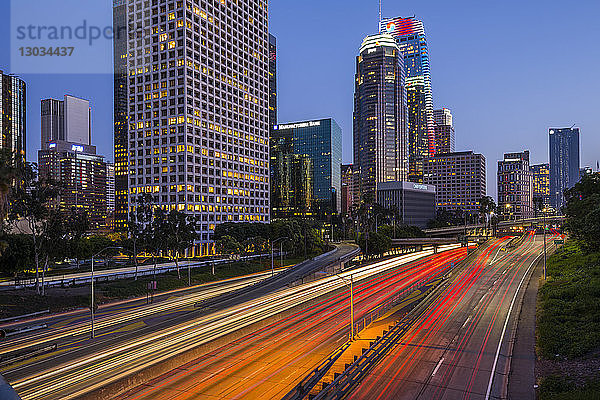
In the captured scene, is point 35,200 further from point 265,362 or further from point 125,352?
point 265,362

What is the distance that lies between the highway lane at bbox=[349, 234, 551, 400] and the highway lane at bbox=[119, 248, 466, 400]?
5.47 metres

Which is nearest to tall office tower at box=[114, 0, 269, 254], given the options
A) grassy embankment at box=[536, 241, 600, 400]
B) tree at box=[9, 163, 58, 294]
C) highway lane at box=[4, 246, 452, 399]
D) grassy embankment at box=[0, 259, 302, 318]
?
grassy embankment at box=[0, 259, 302, 318]

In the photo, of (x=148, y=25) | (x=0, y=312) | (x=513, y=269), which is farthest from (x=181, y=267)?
(x=148, y=25)

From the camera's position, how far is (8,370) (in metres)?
29.6

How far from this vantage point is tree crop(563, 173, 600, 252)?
186 feet

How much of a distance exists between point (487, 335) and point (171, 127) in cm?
12558

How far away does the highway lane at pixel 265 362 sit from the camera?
2678 centimetres

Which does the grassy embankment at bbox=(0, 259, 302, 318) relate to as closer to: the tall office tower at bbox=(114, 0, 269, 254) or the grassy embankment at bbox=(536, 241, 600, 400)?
the grassy embankment at bbox=(536, 241, 600, 400)

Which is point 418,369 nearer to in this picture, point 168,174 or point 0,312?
point 0,312

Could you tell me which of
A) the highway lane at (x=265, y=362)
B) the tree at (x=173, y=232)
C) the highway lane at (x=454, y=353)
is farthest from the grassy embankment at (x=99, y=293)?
the highway lane at (x=454, y=353)

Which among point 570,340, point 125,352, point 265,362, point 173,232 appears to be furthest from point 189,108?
point 570,340

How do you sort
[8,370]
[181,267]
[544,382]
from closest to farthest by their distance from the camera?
[544,382] < [8,370] < [181,267]

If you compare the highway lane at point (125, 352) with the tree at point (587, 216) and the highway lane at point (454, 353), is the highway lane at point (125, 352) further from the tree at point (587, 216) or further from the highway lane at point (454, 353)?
the tree at point (587, 216)

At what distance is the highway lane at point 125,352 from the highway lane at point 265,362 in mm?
1945
